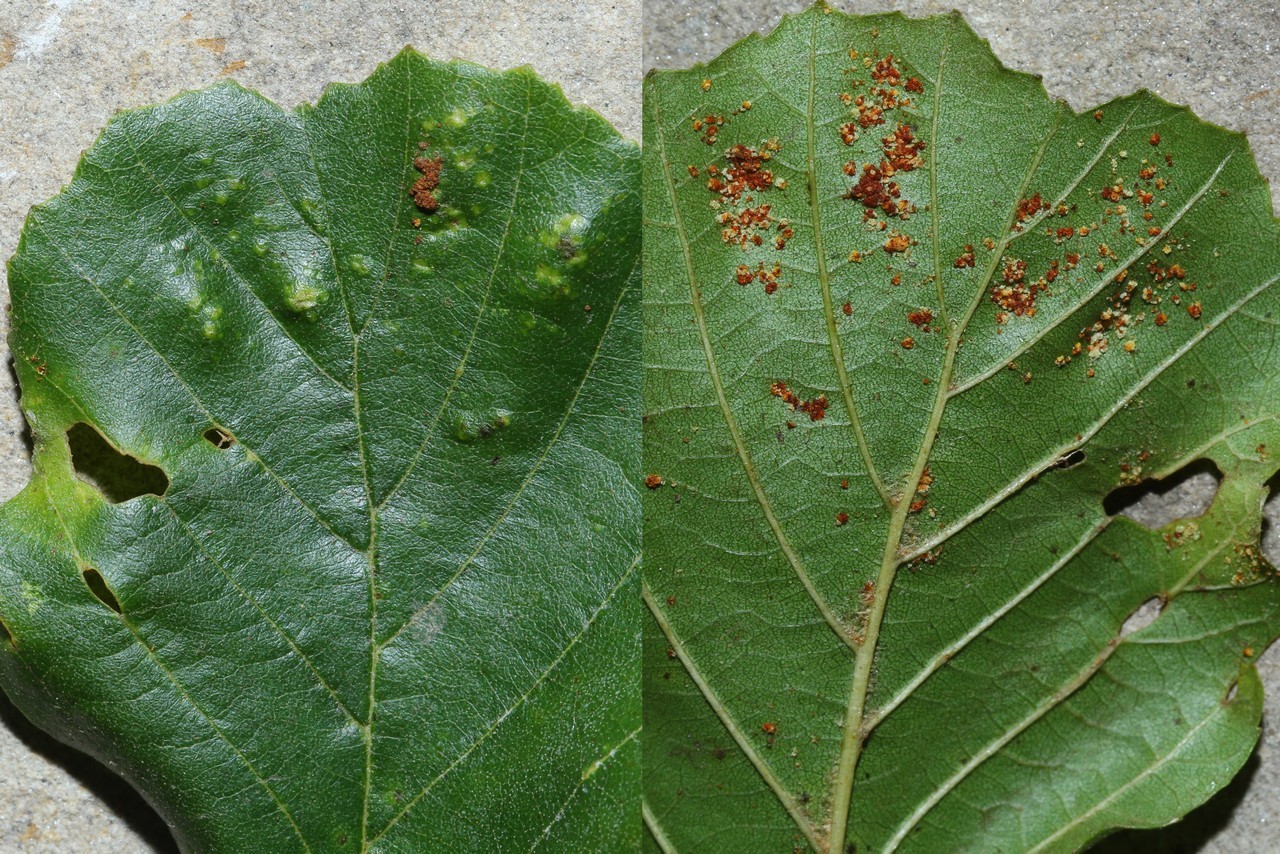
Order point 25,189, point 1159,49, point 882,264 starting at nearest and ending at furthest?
point 882,264 → point 1159,49 → point 25,189

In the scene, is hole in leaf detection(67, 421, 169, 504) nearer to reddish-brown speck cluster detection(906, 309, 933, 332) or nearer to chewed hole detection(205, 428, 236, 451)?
chewed hole detection(205, 428, 236, 451)

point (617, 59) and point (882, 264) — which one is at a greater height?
point (617, 59)

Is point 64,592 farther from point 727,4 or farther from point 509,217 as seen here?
point 727,4

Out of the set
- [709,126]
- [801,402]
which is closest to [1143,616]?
[801,402]

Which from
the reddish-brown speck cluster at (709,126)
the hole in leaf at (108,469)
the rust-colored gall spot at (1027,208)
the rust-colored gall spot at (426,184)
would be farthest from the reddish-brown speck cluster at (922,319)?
the hole in leaf at (108,469)

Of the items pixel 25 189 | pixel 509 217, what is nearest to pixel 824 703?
pixel 509 217

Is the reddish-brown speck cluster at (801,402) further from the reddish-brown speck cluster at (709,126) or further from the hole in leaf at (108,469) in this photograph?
the hole in leaf at (108,469)

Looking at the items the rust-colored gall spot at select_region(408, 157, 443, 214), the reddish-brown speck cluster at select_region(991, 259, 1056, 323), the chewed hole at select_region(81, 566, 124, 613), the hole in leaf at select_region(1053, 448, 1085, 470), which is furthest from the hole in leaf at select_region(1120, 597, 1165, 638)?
the chewed hole at select_region(81, 566, 124, 613)
